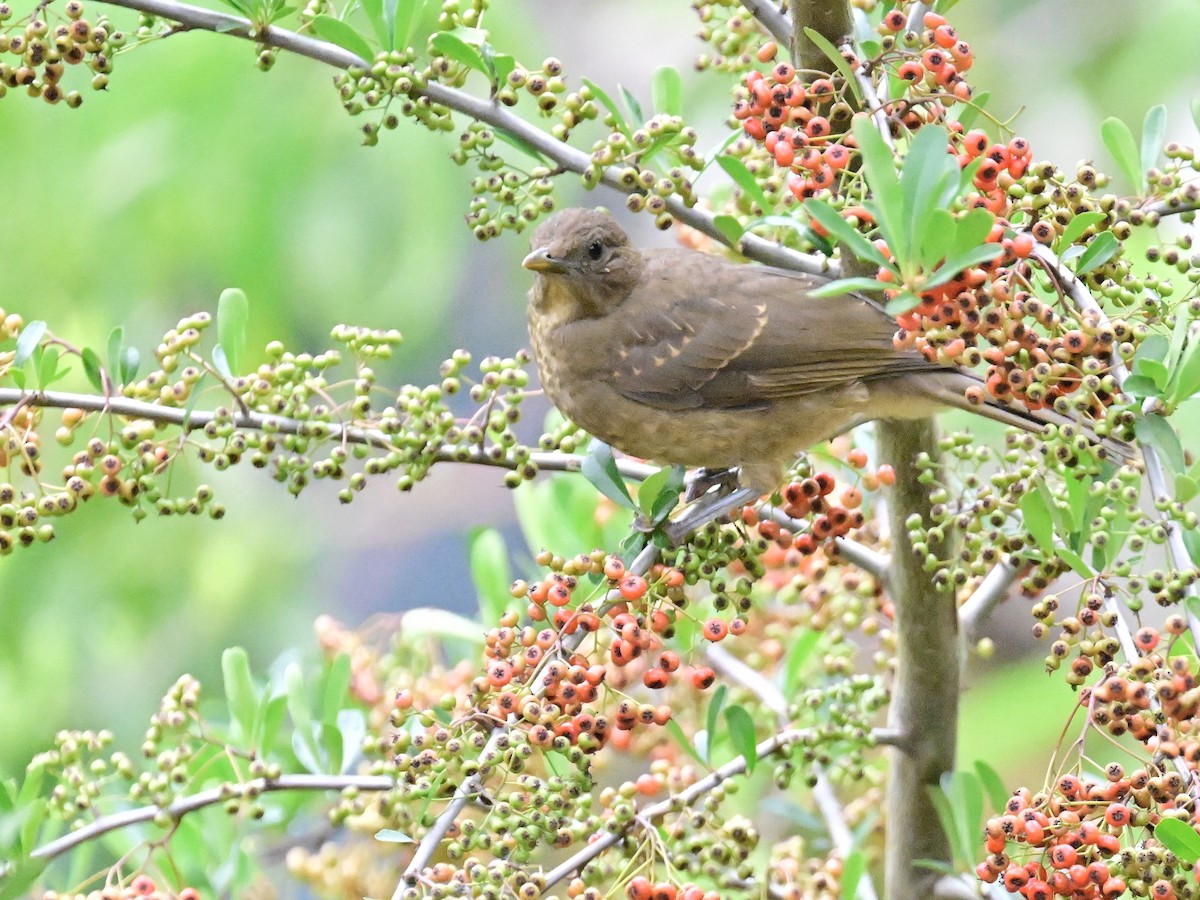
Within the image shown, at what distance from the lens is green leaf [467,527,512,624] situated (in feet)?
9.95

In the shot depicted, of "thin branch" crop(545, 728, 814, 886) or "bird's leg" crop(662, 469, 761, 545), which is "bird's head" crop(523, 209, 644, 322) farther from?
"thin branch" crop(545, 728, 814, 886)

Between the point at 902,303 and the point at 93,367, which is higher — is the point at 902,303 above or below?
below

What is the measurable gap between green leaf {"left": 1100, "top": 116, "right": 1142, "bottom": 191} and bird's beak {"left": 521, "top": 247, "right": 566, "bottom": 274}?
1334mm

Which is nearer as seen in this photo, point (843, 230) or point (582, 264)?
point (843, 230)

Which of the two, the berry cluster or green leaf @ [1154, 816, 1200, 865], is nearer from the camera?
green leaf @ [1154, 816, 1200, 865]

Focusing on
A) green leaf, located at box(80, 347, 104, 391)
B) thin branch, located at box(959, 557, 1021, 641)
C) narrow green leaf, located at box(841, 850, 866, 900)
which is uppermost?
green leaf, located at box(80, 347, 104, 391)

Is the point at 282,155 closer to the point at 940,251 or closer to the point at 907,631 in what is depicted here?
the point at 907,631

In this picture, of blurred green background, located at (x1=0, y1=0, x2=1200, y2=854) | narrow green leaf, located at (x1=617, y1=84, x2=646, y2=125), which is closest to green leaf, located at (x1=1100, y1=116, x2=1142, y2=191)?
narrow green leaf, located at (x1=617, y1=84, x2=646, y2=125)

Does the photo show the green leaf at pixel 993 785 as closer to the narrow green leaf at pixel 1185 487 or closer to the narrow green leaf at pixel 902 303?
the narrow green leaf at pixel 1185 487

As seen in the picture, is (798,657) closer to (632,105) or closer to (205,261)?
(632,105)

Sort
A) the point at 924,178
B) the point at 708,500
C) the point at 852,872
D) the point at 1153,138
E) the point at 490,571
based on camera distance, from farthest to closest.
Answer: the point at 490,571
the point at 708,500
the point at 852,872
the point at 1153,138
the point at 924,178

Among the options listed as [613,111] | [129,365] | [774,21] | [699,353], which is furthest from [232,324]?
[699,353]

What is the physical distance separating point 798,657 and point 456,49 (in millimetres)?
1430

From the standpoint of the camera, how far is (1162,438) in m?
1.80
